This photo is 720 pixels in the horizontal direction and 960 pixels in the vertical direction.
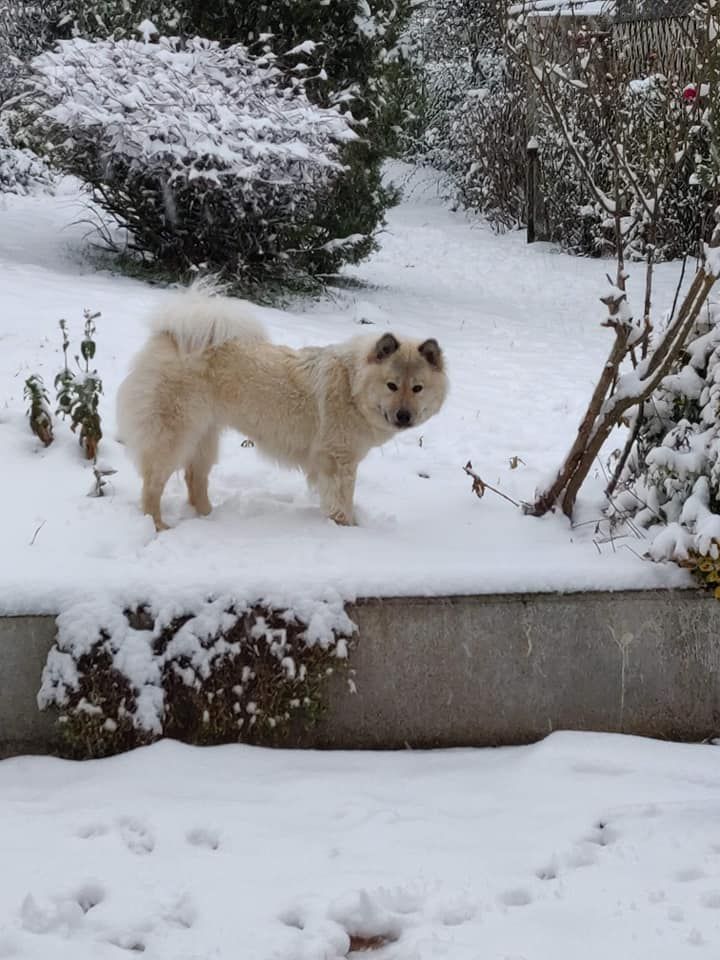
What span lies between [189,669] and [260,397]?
1259mm

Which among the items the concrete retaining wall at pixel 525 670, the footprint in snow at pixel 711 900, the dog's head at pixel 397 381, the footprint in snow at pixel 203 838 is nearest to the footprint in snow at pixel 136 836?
the footprint in snow at pixel 203 838

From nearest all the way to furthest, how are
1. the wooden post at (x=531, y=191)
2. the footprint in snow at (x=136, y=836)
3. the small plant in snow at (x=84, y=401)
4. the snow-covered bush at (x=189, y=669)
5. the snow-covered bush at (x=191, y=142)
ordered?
the footprint in snow at (x=136, y=836), the snow-covered bush at (x=189, y=669), the small plant in snow at (x=84, y=401), the snow-covered bush at (x=191, y=142), the wooden post at (x=531, y=191)

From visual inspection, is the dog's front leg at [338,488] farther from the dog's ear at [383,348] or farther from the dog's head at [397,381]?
the dog's ear at [383,348]

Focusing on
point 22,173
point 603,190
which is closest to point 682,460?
point 603,190

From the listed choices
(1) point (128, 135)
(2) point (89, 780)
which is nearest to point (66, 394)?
(2) point (89, 780)

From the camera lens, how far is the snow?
266cm

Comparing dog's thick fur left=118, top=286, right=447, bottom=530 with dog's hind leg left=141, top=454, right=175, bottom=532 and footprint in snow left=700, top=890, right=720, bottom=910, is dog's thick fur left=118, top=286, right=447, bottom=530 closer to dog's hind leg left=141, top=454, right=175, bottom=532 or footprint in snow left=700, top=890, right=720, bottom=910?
dog's hind leg left=141, top=454, right=175, bottom=532

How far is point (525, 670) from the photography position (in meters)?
3.82

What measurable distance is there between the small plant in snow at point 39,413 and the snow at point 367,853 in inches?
73.1

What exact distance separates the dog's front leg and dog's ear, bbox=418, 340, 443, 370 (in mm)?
554

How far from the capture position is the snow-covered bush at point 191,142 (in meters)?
8.03

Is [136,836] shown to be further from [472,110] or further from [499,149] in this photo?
[472,110]

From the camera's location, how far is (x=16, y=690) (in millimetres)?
3637

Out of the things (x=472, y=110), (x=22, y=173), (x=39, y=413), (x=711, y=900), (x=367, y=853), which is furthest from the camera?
(x=472, y=110)
